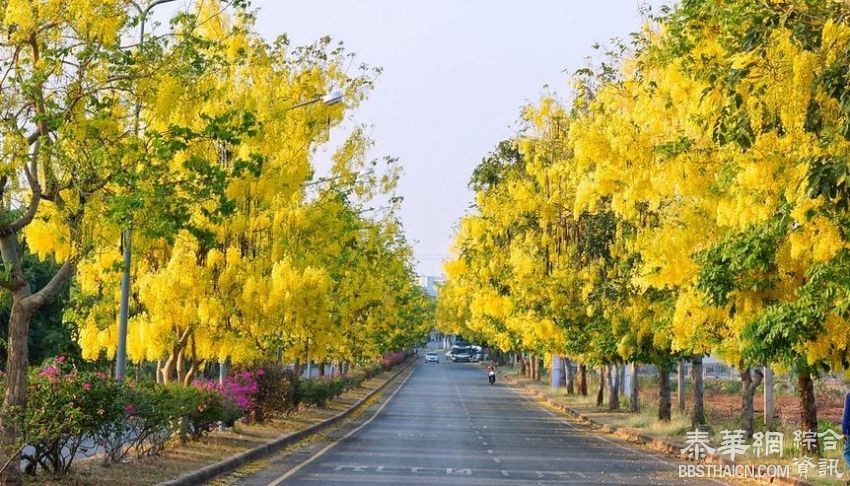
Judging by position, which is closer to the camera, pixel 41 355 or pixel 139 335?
pixel 139 335

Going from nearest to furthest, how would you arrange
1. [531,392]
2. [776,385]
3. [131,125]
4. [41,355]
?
[131,125]
[41,355]
[776,385]
[531,392]

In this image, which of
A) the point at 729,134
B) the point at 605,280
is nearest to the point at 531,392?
the point at 605,280

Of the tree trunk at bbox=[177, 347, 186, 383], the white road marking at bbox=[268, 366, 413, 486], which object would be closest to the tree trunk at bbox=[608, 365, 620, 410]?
the white road marking at bbox=[268, 366, 413, 486]

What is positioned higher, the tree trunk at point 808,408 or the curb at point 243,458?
the tree trunk at point 808,408

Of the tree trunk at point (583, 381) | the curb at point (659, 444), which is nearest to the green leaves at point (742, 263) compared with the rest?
the curb at point (659, 444)

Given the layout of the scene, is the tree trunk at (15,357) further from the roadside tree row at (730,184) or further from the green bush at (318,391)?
the green bush at (318,391)

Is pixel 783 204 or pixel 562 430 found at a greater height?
pixel 783 204

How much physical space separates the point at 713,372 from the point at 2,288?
65.7 m

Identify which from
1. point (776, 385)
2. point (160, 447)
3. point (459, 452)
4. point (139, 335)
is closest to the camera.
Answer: point (160, 447)

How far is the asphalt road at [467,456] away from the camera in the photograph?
18.4 metres

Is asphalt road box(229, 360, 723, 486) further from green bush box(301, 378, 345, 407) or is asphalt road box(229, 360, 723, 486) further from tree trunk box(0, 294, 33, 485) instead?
tree trunk box(0, 294, 33, 485)

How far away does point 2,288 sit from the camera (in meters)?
14.5

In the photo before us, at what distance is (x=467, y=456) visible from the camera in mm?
23250

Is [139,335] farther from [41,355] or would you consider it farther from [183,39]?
[41,355]
